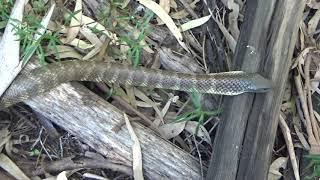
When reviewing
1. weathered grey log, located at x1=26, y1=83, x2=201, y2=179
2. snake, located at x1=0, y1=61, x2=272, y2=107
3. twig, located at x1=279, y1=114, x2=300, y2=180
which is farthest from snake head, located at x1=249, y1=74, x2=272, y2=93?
weathered grey log, located at x1=26, y1=83, x2=201, y2=179

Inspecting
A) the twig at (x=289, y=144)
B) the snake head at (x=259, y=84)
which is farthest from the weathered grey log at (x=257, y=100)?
the twig at (x=289, y=144)

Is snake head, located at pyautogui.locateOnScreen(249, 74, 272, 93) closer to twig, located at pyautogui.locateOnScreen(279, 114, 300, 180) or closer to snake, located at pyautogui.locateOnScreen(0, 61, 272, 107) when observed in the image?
snake, located at pyautogui.locateOnScreen(0, 61, 272, 107)

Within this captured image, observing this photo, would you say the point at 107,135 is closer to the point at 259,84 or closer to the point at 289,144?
the point at 259,84

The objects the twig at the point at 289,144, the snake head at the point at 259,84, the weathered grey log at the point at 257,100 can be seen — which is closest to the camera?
the weathered grey log at the point at 257,100

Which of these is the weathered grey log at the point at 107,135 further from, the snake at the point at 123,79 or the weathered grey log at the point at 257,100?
the weathered grey log at the point at 257,100

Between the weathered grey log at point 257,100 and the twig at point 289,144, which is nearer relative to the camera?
the weathered grey log at point 257,100

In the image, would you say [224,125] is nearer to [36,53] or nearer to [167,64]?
[167,64]

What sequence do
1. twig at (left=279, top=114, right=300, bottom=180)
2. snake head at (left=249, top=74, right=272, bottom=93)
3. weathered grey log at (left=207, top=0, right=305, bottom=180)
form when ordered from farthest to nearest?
twig at (left=279, top=114, right=300, bottom=180), snake head at (left=249, top=74, right=272, bottom=93), weathered grey log at (left=207, top=0, right=305, bottom=180)
